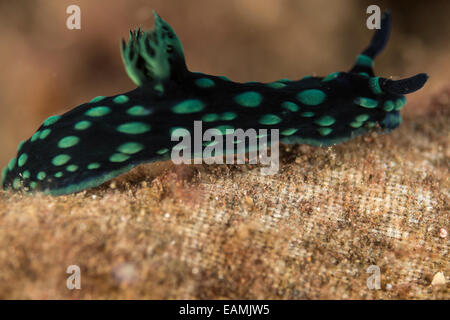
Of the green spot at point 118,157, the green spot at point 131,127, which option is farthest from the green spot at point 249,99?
the green spot at point 118,157

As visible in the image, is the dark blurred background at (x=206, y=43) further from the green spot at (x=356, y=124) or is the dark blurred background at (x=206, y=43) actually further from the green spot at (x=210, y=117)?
the green spot at (x=210, y=117)

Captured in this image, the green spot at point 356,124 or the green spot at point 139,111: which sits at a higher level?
the green spot at point 356,124

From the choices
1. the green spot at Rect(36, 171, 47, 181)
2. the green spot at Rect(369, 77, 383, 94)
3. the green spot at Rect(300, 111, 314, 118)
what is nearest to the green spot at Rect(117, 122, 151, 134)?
the green spot at Rect(36, 171, 47, 181)

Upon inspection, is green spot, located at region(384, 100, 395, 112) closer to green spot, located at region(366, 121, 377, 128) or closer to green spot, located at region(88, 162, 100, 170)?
green spot, located at region(366, 121, 377, 128)

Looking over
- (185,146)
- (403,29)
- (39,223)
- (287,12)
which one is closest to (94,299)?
(39,223)

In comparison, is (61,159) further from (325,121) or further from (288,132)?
(325,121)

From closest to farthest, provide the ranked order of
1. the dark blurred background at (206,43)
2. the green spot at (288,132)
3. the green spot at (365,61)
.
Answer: the green spot at (288,132) → the green spot at (365,61) → the dark blurred background at (206,43)

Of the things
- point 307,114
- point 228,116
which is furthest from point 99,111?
point 307,114
